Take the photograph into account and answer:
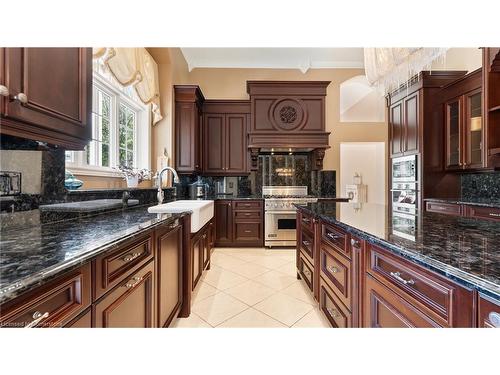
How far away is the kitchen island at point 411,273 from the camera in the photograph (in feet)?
1.97

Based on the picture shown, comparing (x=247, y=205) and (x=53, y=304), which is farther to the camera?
(x=247, y=205)

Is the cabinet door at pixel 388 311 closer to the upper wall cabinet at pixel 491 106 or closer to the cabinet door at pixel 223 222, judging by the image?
A: the upper wall cabinet at pixel 491 106

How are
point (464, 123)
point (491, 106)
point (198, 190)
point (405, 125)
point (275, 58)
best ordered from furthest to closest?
point (275, 58), point (198, 190), point (405, 125), point (464, 123), point (491, 106)

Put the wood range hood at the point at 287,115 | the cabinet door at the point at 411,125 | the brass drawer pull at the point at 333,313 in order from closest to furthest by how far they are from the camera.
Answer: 1. the brass drawer pull at the point at 333,313
2. the cabinet door at the point at 411,125
3. the wood range hood at the point at 287,115

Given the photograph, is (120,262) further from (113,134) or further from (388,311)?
(113,134)

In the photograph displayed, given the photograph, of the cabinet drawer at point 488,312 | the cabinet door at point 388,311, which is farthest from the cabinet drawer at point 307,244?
the cabinet drawer at point 488,312

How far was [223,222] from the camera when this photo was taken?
3732mm

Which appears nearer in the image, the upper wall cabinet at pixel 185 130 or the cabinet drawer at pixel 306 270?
the cabinet drawer at pixel 306 270

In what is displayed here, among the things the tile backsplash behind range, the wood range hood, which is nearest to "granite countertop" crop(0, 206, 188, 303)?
the wood range hood

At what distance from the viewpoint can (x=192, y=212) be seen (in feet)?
6.37

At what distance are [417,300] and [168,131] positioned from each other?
135 inches

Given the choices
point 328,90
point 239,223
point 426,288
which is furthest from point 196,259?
point 328,90

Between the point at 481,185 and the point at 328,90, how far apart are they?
279 centimetres

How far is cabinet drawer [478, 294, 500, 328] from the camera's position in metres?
0.53
